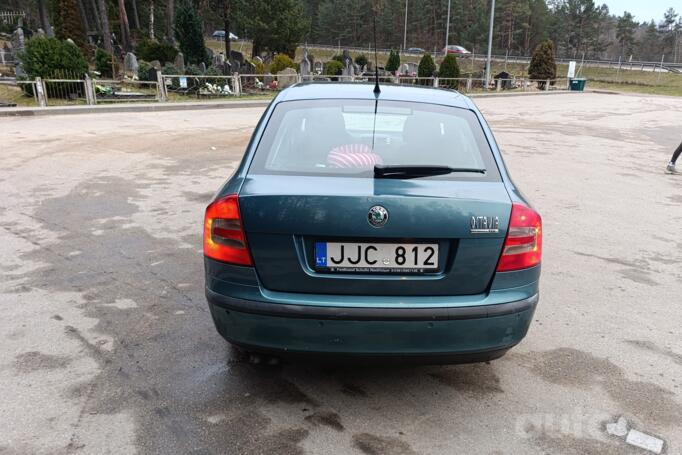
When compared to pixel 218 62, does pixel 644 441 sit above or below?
below

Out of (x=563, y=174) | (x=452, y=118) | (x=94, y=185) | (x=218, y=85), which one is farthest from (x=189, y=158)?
(x=218, y=85)

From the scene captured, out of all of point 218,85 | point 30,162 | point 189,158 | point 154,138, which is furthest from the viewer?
point 218,85

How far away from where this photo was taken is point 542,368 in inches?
127

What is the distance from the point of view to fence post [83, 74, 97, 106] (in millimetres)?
18500

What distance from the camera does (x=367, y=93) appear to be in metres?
3.44

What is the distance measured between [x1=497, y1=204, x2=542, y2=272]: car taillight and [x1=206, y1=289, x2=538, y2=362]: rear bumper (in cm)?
20

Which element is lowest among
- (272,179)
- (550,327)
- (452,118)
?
(550,327)

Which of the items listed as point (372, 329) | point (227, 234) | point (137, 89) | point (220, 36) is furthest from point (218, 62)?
point (220, 36)

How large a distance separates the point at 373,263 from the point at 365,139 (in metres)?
0.87

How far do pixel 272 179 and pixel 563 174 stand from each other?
7893 millimetres

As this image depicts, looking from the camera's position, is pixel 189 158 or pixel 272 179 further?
pixel 189 158

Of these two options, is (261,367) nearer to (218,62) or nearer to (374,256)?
(374,256)

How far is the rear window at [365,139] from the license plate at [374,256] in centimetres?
40

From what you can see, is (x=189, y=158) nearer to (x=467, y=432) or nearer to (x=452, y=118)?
(x=452, y=118)
